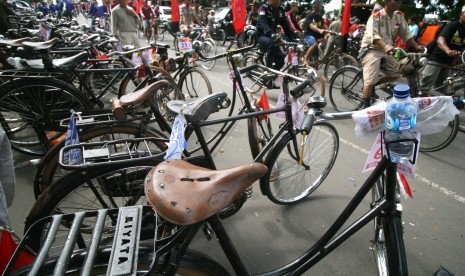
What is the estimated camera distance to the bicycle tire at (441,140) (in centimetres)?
367

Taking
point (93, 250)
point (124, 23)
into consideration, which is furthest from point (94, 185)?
point (124, 23)

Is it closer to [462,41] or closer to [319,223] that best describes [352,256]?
[319,223]

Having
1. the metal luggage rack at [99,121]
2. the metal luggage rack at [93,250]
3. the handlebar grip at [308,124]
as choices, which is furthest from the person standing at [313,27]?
the metal luggage rack at [93,250]

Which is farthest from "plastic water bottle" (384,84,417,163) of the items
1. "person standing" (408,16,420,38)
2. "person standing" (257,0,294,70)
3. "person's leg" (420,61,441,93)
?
"person standing" (408,16,420,38)

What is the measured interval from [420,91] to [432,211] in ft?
6.18

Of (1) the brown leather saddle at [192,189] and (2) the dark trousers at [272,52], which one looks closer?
(1) the brown leather saddle at [192,189]

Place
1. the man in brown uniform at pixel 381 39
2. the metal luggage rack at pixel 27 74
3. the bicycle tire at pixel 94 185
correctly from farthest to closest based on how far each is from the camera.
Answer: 1. the man in brown uniform at pixel 381 39
2. the metal luggage rack at pixel 27 74
3. the bicycle tire at pixel 94 185

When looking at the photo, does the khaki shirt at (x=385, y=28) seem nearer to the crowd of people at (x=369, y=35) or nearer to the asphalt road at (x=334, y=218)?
the crowd of people at (x=369, y=35)

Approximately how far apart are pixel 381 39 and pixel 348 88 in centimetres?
99

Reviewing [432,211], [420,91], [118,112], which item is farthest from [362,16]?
[118,112]

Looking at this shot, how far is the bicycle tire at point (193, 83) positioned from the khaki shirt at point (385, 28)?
2586mm

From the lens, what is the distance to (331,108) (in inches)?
219

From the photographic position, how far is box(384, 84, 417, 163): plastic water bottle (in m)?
1.09

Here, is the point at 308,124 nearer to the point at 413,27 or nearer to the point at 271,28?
the point at 271,28
